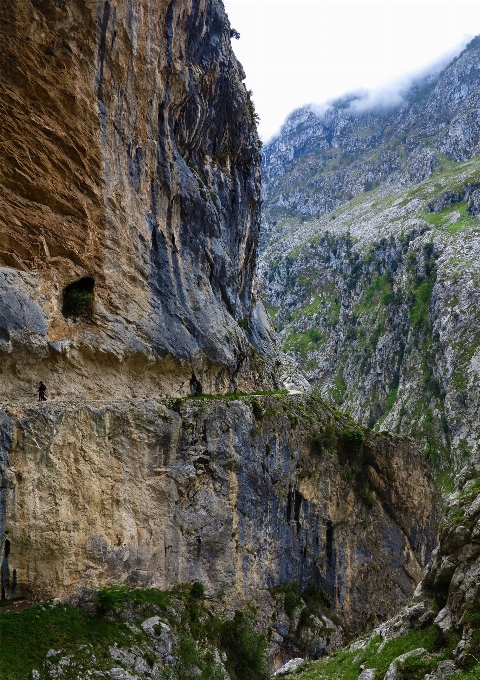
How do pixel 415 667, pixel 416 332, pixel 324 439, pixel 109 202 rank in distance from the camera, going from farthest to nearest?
Result: 1. pixel 416 332
2. pixel 324 439
3. pixel 109 202
4. pixel 415 667

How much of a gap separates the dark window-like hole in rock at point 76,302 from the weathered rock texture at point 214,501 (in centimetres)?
576

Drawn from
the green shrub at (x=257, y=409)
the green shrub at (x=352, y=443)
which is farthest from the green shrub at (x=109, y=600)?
the green shrub at (x=352, y=443)

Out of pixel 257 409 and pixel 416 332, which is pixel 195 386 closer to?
pixel 257 409

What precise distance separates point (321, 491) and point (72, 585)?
75.8ft

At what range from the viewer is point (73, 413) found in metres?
27.2

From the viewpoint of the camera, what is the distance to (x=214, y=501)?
110 feet

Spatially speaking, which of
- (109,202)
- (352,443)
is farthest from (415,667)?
(352,443)

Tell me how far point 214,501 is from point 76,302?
14.9 metres

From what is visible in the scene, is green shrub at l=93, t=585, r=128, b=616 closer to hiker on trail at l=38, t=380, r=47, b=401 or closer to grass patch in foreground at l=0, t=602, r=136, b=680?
grass patch in foreground at l=0, t=602, r=136, b=680

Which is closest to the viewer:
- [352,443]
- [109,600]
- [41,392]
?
[109,600]

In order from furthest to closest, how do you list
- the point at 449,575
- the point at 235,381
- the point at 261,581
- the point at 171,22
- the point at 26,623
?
the point at 235,381, the point at 171,22, the point at 261,581, the point at 26,623, the point at 449,575

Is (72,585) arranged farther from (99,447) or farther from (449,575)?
(449,575)

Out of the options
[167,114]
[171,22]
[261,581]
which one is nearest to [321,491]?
[261,581]

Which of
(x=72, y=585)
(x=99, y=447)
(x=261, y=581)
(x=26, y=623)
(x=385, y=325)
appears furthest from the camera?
(x=385, y=325)
